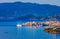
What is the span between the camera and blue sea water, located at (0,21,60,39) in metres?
3.71

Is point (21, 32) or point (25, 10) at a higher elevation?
point (25, 10)

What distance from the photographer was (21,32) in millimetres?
3865

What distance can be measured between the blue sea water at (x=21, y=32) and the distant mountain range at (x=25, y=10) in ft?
0.67

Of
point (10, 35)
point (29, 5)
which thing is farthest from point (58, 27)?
point (10, 35)

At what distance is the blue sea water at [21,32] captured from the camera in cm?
371

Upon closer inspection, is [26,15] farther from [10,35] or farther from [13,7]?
[10,35]

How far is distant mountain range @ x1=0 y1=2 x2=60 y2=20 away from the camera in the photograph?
12.2 feet

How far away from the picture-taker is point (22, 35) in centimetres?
378

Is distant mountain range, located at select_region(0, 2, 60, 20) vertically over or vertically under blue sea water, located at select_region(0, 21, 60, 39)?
over

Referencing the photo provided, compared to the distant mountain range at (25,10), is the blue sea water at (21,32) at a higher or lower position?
lower

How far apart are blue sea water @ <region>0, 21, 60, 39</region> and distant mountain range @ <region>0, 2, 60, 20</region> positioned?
0.20m

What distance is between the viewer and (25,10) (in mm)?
3729

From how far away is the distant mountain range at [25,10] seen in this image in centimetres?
371

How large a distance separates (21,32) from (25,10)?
54 centimetres
